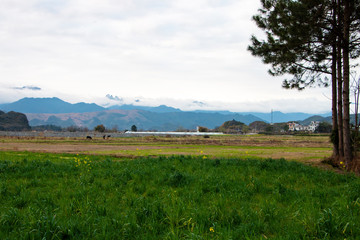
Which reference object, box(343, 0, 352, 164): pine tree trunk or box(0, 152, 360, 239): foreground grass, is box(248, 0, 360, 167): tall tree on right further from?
box(0, 152, 360, 239): foreground grass

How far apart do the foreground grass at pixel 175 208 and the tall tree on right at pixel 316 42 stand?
805 cm

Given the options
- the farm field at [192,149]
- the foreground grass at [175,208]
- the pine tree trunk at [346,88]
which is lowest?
the farm field at [192,149]

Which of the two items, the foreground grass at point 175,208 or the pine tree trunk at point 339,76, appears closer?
the foreground grass at point 175,208

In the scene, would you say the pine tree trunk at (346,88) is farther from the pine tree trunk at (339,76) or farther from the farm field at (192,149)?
the farm field at (192,149)

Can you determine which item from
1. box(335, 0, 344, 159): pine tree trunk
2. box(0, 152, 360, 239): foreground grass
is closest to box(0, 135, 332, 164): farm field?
box(335, 0, 344, 159): pine tree trunk

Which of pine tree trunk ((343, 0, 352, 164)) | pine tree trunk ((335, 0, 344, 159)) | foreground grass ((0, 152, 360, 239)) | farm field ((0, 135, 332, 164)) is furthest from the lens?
farm field ((0, 135, 332, 164))

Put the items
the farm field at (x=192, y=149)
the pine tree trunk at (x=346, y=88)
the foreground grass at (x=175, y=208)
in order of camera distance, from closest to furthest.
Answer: the foreground grass at (x=175, y=208) < the pine tree trunk at (x=346, y=88) < the farm field at (x=192, y=149)

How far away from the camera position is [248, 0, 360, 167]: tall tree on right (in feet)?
50.4

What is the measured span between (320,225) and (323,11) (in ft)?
50.0

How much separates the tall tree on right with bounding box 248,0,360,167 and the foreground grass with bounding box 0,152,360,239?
8052 millimetres

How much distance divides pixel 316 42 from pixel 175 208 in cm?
1623

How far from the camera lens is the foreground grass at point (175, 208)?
4.90 meters

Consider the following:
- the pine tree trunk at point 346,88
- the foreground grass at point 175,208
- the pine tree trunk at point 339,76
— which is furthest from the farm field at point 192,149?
the foreground grass at point 175,208

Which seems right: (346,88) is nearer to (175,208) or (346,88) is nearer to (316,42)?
(316,42)
